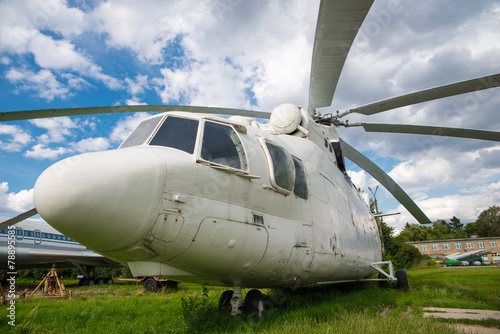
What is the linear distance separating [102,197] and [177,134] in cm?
129

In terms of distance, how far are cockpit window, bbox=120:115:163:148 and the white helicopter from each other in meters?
0.03

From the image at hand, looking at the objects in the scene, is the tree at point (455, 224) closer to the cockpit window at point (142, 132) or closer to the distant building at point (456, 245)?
the distant building at point (456, 245)

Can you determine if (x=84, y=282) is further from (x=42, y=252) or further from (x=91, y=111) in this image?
(x=91, y=111)

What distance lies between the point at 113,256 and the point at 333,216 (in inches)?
159

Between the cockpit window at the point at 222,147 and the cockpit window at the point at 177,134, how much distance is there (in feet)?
0.49

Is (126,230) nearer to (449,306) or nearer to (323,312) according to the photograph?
(323,312)

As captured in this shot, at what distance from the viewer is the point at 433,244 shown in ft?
204

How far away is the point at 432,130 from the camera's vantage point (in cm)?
696

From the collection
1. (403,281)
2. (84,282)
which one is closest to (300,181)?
(403,281)

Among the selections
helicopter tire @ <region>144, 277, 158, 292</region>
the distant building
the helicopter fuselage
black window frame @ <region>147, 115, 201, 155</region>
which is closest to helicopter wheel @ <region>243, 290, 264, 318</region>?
the helicopter fuselage

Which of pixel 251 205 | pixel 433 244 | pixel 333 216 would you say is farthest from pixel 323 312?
pixel 433 244

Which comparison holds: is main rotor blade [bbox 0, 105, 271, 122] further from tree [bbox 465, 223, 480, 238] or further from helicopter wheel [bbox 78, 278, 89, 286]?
tree [bbox 465, 223, 480, 238]

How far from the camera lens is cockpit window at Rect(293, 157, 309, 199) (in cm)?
458

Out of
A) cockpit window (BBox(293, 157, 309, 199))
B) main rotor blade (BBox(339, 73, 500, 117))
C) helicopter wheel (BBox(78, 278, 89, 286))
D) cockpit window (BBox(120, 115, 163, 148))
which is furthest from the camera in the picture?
helicopter wheel (BBox(78, 278, 89, 286))
